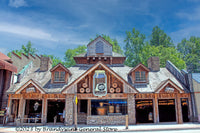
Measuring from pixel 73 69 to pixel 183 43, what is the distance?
57.3m

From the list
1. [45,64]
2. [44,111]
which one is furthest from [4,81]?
[44,111]

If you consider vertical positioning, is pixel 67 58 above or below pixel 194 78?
above

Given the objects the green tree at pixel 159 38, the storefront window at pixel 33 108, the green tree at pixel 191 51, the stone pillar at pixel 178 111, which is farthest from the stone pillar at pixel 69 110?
the green tree at pixel 159 38

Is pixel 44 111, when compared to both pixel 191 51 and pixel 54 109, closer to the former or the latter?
pixel 54 109

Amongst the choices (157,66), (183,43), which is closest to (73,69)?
(157,66)

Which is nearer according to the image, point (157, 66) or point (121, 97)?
point (121, 97)

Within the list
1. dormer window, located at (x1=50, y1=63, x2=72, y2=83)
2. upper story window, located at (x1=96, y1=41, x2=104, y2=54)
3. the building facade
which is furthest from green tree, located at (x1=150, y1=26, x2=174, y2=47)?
the building facade

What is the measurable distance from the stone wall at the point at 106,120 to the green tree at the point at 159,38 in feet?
157

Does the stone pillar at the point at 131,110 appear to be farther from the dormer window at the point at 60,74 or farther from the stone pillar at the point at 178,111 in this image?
the dormer window at the point at 60,74

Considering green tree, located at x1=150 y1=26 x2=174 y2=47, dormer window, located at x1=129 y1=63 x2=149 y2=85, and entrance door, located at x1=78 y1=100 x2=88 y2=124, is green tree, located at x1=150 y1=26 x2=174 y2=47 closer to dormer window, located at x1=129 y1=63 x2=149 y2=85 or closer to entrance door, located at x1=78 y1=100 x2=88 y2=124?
dormer window, located at x1=129 y1=63 x2=149 y2=85

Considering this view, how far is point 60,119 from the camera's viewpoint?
2008cm

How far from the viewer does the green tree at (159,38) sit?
59.1m

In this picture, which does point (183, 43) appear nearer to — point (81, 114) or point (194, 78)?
point (194, 78)

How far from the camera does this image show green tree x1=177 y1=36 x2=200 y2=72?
5397 centimetres
